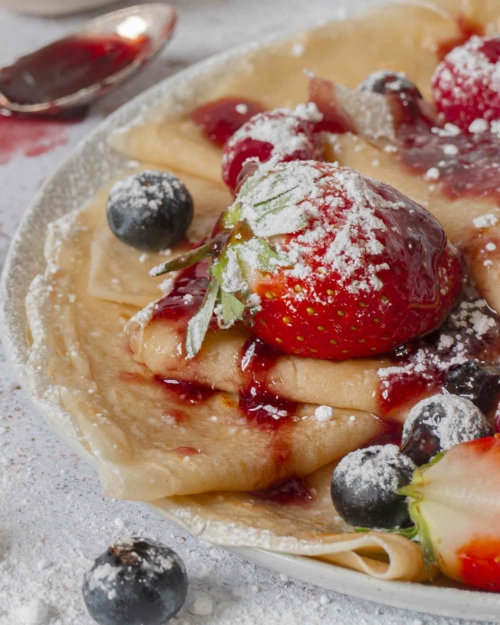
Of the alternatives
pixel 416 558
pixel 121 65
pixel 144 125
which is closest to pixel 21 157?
pixel 121 65

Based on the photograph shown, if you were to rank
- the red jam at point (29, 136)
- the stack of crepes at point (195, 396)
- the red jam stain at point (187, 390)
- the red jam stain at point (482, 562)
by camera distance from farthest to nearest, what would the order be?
the red jam at point (29, 136)
the red jam stain at point (187, 390)
the stack of crepes at point (195, 396)
the red jam stain at point (482, 562)

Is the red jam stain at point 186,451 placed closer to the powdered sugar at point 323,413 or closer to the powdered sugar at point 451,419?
the powdered sugar at point 323,413

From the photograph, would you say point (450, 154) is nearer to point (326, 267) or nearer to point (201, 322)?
point (326, 267)

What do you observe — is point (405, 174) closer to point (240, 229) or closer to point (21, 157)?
point (240, 229)

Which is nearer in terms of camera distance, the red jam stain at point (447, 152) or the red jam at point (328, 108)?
the red jam stain at point (447, 152)

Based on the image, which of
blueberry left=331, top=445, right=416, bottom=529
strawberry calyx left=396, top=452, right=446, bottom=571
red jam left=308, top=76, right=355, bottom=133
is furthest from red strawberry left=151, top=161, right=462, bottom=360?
red jam left=308, top=76, right=355, bottom=133

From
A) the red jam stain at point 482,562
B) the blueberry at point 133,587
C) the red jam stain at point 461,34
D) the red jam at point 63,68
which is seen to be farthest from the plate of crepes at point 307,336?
the red jam at point 63,68

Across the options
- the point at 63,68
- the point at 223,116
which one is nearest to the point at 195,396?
the point at 223,116
